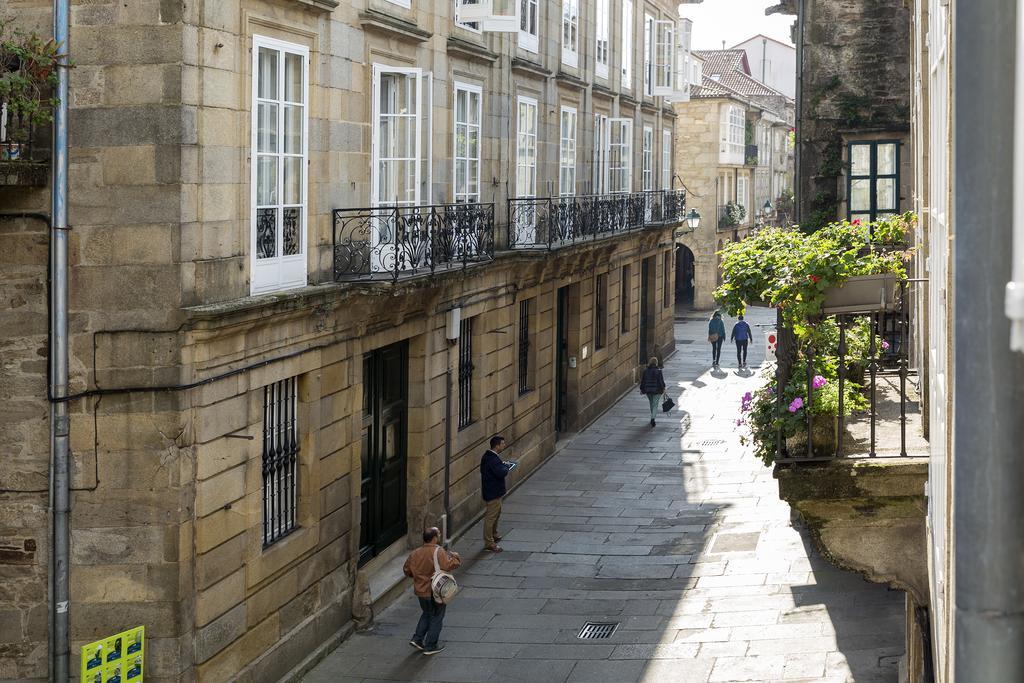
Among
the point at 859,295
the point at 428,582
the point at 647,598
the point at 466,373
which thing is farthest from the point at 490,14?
the point at 859,295

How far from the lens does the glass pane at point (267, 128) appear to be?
522 inches

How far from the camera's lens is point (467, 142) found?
20.0 m

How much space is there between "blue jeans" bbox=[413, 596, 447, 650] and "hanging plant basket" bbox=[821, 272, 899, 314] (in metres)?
6.11

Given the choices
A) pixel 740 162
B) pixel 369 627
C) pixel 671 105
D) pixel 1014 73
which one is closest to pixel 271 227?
pixel 369 627

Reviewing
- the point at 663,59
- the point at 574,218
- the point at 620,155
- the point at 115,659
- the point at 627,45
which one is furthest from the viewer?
the point at 663,59

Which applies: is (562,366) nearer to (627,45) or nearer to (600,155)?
(600,155)

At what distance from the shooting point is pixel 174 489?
39.1 ft

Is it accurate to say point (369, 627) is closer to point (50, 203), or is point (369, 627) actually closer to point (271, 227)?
point (271, 227)

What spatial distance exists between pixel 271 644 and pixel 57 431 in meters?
3.24

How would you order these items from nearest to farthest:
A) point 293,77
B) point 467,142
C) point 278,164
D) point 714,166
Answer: point 278,164, point 293,77, point 467,142, point 714,166

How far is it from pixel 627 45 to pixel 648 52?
288 cm

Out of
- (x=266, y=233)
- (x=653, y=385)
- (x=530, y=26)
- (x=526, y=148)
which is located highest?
A: (x=530, y=26)

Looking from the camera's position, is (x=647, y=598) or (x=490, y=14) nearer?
(x=647, y=598)

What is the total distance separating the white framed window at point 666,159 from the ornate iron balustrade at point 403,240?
20.6 meters
